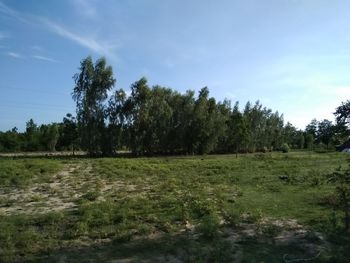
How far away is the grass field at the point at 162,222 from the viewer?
31.5 ft

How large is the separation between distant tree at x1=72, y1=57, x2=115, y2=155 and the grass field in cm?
3832

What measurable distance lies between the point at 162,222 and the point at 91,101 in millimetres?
48917

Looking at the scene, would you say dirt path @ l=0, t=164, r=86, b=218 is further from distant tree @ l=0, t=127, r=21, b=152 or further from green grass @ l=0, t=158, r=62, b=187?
distant tree @ l=0, t=127, r=21, b=152

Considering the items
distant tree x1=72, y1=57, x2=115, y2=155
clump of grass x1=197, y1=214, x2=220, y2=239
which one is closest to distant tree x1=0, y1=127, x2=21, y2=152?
distant tree x1=72, y1=57, x2=115, y2=155

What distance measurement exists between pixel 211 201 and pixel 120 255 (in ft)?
23.0

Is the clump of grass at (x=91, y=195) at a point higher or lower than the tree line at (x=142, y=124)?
lower

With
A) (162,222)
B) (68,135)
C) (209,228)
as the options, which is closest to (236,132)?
(68,135)

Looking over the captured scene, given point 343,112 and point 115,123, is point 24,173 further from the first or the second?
point 115,123

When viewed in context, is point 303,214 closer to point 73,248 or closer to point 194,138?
point 73,248

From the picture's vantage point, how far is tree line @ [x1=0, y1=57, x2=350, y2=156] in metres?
59.4

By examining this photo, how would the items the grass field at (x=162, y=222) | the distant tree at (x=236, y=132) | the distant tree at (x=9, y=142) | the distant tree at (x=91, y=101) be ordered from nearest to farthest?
the grass field at (x=162, y=222)
the distant tree at (x=91, y=101)
the distant tree at (x=236, y=132)
the distant tree at (x=9, y=142)

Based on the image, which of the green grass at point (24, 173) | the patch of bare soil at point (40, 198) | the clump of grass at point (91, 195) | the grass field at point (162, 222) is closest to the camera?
the grass field at point (162, 222)

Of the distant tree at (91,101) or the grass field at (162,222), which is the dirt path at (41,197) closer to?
the grass field at (162,222)

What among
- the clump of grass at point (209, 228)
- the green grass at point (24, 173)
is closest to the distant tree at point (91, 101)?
the green grass at point (24, 173)
